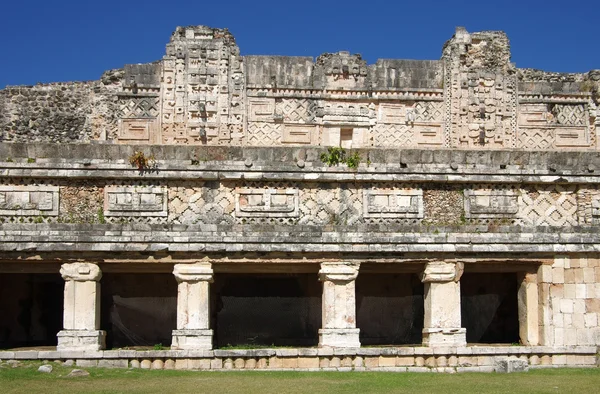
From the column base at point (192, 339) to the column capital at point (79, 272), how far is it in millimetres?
1595

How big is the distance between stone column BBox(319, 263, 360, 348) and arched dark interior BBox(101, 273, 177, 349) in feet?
13.2

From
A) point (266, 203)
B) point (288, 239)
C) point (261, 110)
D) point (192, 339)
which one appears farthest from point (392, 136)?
point (192, 339)

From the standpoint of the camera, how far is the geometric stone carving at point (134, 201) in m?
13.3

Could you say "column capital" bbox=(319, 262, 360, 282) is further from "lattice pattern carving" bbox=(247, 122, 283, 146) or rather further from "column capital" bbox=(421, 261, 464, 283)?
"lattice pattern carving" bbox=(247, 122, 283, 146)

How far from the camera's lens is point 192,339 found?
13.0m

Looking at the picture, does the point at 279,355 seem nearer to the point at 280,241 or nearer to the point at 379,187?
the point at 280,241

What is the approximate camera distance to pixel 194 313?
1311cm

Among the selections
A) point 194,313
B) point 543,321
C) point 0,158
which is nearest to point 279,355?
point 194,313

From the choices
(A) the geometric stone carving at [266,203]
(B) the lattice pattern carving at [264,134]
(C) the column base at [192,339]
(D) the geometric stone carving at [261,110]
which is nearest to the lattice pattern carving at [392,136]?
(B) the lattice pattern carving at [264,134]

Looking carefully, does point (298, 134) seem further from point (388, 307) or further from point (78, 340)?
point (78, 340)

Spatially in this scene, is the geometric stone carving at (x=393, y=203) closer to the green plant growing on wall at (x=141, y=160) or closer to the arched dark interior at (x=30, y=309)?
the green plant growing on wall at (x=141, y=160)

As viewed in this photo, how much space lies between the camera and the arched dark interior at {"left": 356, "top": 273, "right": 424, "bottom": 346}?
1678 cm

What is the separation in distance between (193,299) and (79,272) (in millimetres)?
1797

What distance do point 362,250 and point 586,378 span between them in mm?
3784
